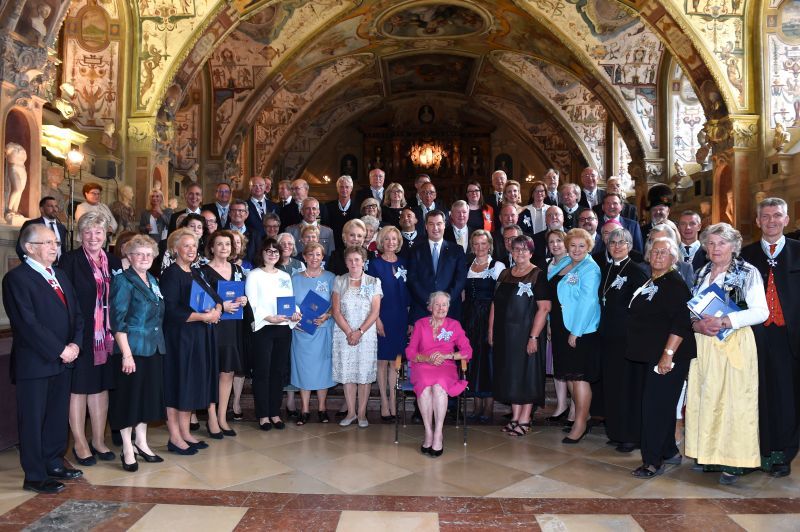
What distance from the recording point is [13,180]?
8414 millimetres

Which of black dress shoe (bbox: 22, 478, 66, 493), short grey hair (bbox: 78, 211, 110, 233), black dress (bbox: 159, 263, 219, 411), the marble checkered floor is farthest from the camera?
black dress (bbox: 159, 263, 219, 411)

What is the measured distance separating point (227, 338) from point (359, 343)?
123 cm

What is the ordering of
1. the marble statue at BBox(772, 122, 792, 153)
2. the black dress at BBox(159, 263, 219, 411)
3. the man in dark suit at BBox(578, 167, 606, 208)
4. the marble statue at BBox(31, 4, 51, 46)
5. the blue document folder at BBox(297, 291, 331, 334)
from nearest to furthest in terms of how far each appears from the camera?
the black dress at BBox(159, 263, 219, 411)
the blue document folder at BBox(297, 291, 331, 334)
the marble statue at BBox(31, 4, 51, 46)
the man in dark suit at BBox(578, 167, 606, 208)
the marble statue at BBox(772, 122, 792, 153)

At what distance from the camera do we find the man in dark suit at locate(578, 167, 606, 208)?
28.9 ft

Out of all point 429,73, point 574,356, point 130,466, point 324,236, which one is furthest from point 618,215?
point 429,73

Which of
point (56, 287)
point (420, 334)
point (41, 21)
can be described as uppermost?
point (41, 21)

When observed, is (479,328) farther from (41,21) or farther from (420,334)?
(41,21)

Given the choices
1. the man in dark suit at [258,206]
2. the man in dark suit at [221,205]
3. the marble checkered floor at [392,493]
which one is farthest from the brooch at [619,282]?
the man in dark suit at [221,205]

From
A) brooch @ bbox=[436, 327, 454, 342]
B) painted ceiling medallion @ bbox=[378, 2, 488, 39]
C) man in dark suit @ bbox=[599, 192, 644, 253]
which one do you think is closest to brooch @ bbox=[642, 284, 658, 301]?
brooch @ bbox=[436, 327, 454, 342]

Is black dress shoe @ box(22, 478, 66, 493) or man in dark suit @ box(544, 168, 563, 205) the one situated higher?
man in dark suit @ box(544, 168, 563, 205)

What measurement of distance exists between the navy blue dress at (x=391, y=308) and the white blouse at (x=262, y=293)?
986mm

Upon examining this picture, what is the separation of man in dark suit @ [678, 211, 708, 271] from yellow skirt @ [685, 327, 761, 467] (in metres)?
1.87

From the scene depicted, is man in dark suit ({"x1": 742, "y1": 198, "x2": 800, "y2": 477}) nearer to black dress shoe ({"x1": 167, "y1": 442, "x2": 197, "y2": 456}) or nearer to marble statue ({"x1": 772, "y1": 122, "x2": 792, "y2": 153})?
black dress shoe ({"x1": 167, "y1": 442, "x2": 197, "y2": 456})

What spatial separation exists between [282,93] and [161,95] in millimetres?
9025
